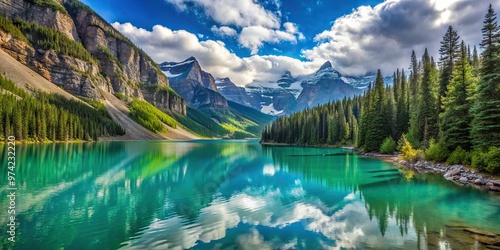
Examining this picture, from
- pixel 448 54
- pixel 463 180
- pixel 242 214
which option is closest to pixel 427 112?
pixel 448 54

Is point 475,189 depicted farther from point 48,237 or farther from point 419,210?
point 48,237

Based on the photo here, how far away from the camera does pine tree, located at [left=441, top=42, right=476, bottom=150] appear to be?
3672 centimetres

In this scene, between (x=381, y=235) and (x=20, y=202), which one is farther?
(x=20, y=202)

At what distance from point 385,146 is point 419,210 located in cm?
5257

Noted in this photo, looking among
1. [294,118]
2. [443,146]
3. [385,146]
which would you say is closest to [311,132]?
[294,118]

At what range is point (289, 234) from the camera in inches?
594

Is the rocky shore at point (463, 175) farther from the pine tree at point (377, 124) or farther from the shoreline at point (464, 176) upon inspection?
the pine tree at point (377, 124)

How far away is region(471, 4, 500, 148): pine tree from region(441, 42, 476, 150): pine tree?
3.15 metres

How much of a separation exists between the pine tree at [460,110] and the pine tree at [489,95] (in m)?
3.15

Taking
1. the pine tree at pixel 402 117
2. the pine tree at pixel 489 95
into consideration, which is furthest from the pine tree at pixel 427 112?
the pine tree at pixel 489 95

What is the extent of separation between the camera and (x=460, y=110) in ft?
125

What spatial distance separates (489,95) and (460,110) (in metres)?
6.74

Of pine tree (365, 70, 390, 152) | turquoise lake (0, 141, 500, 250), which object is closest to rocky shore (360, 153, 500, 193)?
turquoise lake (0, 141, 500, 250)

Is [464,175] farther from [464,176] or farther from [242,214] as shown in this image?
[242,214]
